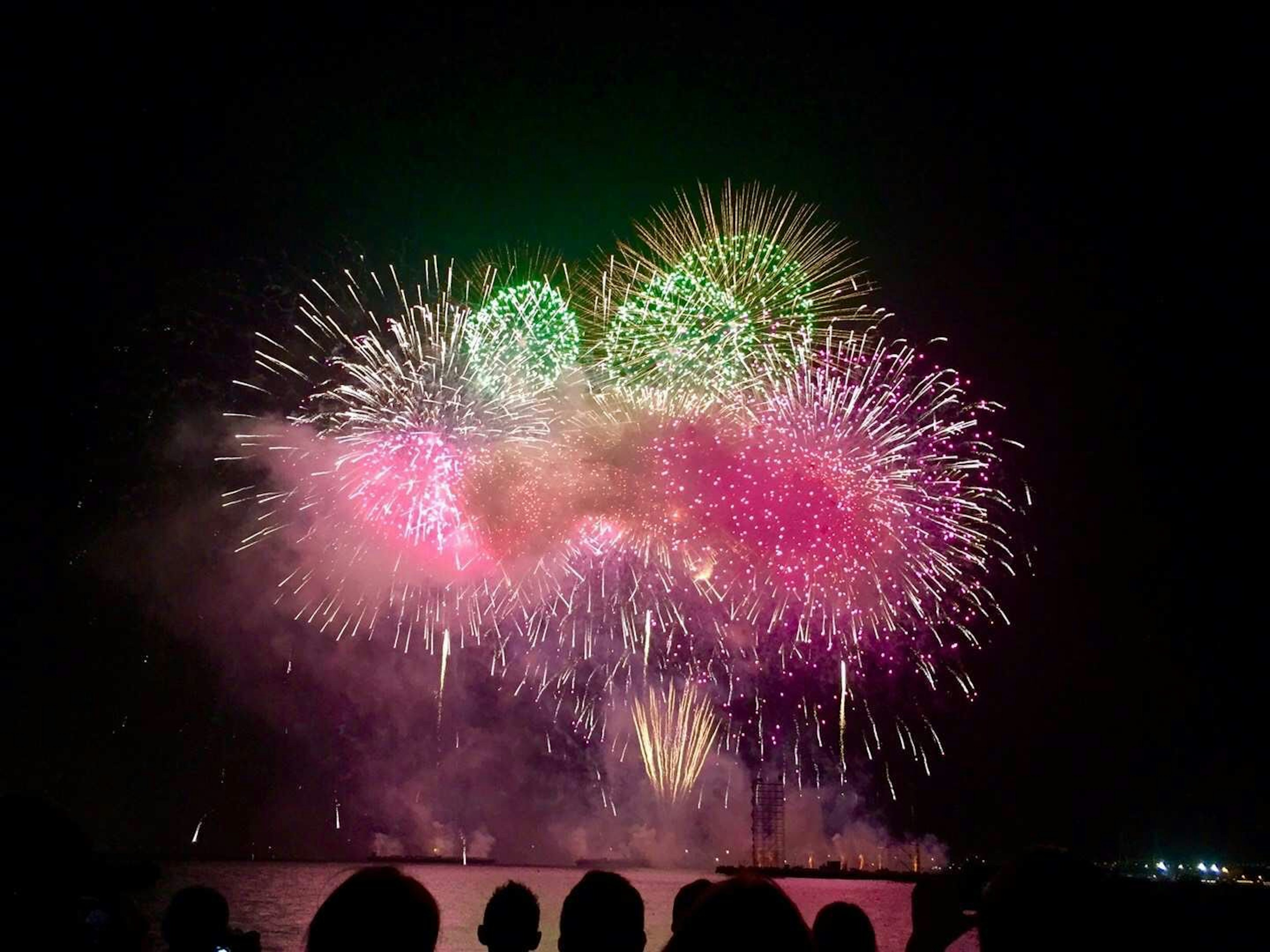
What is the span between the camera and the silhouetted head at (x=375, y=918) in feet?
7.57

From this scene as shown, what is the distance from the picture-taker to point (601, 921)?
384cm

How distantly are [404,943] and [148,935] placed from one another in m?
2.22

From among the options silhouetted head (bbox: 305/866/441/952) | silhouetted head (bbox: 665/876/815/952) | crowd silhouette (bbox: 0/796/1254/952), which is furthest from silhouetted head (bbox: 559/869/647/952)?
silhouetted head (bbox: 665/876/815/952)

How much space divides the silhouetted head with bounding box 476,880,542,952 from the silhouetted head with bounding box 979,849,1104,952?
3269 millimetres

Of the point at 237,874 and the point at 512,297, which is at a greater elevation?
the point at 512,297

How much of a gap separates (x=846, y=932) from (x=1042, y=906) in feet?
8.33

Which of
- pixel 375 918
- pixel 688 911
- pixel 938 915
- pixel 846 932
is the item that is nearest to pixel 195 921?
pixel 375 918

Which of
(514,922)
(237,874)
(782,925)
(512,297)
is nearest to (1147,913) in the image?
(782,925)

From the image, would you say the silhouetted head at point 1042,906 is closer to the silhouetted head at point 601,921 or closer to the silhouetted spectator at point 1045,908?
the silhouetted spectator at point 1045,908

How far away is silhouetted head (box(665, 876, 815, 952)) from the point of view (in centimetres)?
196

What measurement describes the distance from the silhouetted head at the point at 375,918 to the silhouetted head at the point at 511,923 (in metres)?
2.79

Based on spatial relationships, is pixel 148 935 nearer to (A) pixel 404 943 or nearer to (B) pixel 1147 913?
(A) pixel 404 943

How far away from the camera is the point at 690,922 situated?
1960mm

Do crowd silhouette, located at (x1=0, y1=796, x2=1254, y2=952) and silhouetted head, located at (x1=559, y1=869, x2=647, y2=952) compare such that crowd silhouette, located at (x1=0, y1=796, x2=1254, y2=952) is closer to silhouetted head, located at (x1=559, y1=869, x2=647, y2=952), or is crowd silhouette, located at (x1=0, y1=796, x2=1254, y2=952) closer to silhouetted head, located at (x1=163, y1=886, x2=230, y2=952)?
silhouetted head, located at (x1=559, y1=869, x2=647, y2=952)
